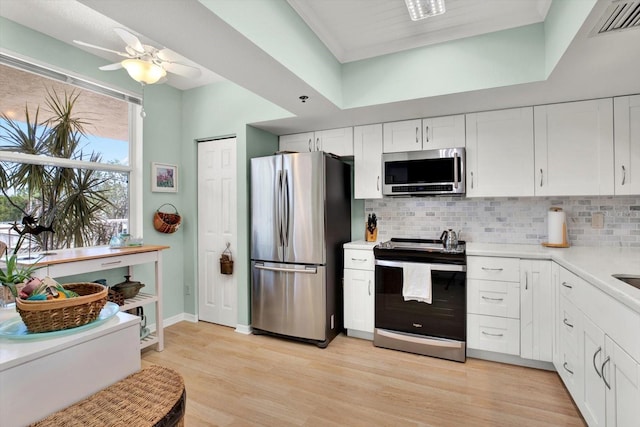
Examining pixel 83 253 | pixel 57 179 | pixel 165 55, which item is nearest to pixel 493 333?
pixel 165 55

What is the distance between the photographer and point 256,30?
1.75 meters

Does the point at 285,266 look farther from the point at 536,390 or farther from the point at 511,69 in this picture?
the point at 511,69

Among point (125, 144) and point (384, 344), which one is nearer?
point (384, 344)

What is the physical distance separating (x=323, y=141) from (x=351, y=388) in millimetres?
2480

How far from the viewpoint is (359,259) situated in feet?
10.5

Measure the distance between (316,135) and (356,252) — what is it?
1433mm

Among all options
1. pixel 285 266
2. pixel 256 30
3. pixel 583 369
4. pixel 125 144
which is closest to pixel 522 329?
pixel 583 369

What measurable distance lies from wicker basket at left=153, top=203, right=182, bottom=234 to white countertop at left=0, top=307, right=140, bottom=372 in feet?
8.00

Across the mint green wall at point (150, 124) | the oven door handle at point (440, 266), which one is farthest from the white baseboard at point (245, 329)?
the oven door handle at point (440, 266)

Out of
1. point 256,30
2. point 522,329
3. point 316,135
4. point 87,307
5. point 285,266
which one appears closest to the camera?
point 87,307

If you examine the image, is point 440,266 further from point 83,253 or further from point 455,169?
point 83,253

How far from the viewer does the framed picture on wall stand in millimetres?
3455

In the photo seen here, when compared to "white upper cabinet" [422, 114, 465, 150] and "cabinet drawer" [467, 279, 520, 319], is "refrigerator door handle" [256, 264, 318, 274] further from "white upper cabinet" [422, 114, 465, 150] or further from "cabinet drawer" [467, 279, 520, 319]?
"white upper cabinet" [422, 114, 465, 150]

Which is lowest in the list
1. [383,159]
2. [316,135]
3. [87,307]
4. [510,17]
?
[87,307]
